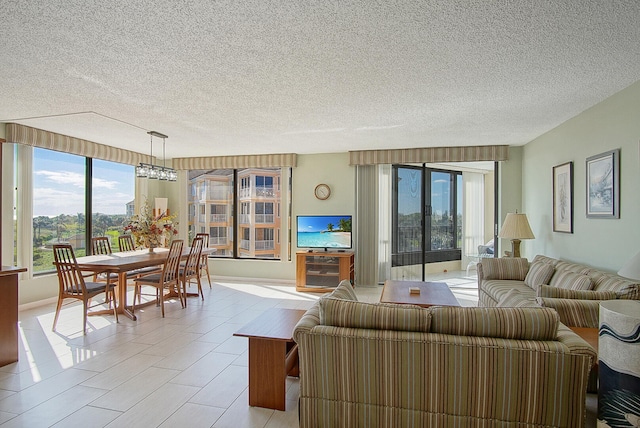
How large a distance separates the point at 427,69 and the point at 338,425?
8.51ft

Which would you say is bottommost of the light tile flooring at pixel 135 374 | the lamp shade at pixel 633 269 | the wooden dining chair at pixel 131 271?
the light tile flooring at pixel 135 374

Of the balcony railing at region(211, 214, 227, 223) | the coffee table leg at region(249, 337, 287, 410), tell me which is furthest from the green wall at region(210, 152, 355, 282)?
the coffee table leg at region(249, 337, 287, 410)

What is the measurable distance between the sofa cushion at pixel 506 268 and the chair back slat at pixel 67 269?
493 cm

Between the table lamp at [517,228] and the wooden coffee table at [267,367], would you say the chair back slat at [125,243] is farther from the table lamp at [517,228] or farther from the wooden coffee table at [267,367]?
the table lamp at [517,228]

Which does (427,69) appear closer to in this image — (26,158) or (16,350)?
(16,350)

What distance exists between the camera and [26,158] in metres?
4.86

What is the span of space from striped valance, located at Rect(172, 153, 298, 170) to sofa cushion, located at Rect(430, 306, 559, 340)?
5120 millimetres

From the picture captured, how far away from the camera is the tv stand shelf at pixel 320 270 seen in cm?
614

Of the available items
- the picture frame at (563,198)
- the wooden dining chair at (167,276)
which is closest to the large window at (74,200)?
the wooden dining chair at (167,276)

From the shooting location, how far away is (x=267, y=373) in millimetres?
2455

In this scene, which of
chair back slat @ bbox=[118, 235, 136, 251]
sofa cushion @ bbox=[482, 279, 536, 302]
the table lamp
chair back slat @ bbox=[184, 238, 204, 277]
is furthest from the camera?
chair back slat @ bbox=[118, 235, 136, 251]

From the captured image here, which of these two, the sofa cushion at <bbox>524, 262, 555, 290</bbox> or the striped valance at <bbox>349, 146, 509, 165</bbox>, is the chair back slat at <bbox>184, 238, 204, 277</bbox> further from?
the sofa cushion at <bbox>524, 262, 555, 290</bbox>

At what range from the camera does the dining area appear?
401cm

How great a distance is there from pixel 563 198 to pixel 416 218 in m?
2.58
